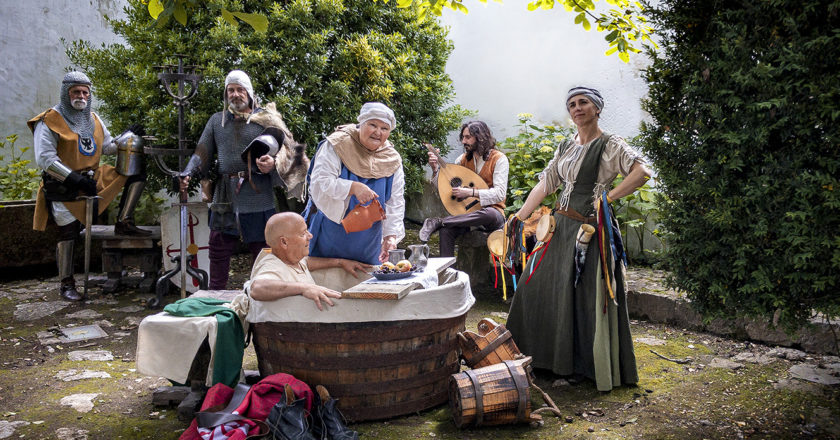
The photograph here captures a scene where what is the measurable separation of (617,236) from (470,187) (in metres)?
2.34

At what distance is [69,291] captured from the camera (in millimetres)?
6320

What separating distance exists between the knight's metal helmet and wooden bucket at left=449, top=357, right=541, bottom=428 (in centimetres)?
267

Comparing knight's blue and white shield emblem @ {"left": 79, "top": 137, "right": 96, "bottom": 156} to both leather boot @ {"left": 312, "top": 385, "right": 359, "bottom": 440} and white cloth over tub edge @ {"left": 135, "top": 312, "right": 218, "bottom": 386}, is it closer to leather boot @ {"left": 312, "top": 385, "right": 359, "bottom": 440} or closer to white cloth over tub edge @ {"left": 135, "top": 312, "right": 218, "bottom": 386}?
white cloth over tub edge @ {"left": 135, "top": 312, "right": 218, "bottom": 386}

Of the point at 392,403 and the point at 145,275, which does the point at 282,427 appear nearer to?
the point at 392,403

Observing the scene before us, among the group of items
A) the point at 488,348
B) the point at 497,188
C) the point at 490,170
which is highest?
the point at 490,170

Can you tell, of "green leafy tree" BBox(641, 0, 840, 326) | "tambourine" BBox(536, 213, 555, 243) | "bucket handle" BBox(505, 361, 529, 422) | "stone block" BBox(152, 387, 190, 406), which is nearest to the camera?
"green leafy tree" BBox(641, 0, 840, 326)

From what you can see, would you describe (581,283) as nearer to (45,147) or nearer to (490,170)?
(490,170)

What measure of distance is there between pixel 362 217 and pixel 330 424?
133 cm

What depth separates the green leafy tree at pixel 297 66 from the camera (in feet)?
20.9

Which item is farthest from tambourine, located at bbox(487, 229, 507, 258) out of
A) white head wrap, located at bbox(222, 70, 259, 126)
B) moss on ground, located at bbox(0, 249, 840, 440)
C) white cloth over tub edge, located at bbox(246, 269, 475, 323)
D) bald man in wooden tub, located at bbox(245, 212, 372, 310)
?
white head wrap, located at bbox(222, 70, 259, 126)

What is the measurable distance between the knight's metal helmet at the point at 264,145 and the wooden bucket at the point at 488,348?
236 cm

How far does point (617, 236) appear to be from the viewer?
4.08 metres

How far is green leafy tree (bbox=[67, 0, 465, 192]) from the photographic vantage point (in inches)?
251

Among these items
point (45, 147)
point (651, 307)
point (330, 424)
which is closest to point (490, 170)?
point (651, 307)
